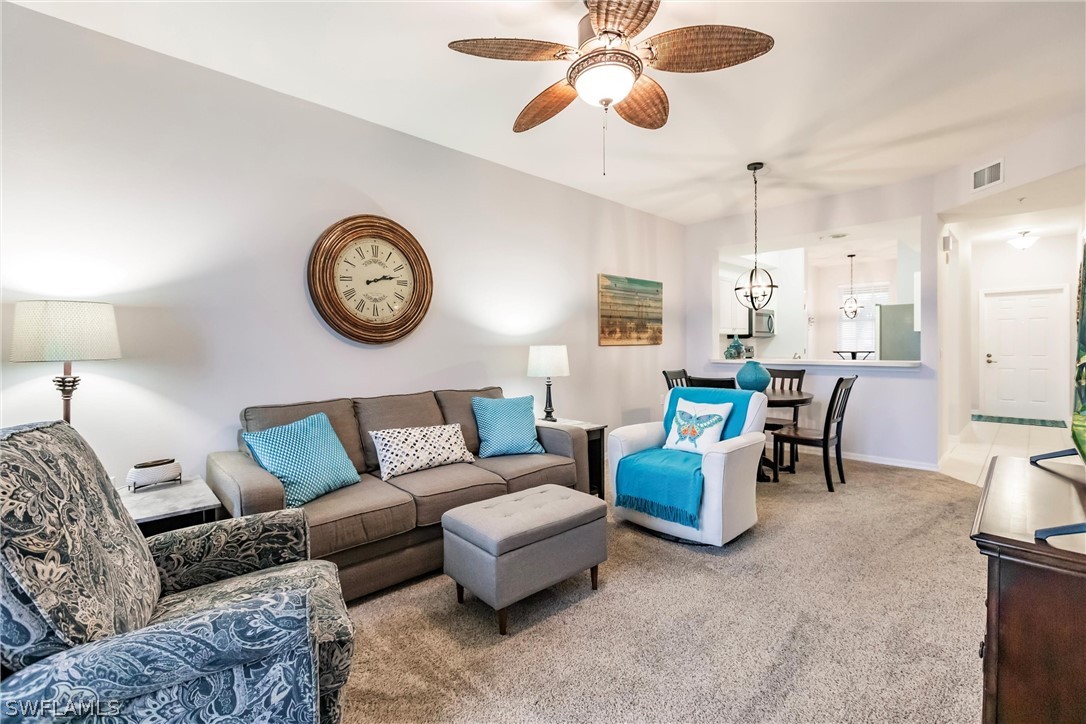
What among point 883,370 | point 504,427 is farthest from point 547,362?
point 883,370

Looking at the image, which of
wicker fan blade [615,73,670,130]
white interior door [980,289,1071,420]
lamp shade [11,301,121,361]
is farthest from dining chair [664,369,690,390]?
white interior door [980,289,1071,420]

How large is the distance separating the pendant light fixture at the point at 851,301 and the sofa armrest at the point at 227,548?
9124mm

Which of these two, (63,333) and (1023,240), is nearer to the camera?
(63,333)

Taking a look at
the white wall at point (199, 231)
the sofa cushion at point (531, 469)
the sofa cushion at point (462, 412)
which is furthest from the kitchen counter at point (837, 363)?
the sofa cushion at point (462, 412)

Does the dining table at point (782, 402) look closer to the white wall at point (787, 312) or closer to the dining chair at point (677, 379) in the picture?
the dining chair at point (677, 379)

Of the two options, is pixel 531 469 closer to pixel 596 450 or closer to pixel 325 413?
pixel 596 450

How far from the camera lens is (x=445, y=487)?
8.52ft

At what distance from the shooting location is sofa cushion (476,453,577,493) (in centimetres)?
290

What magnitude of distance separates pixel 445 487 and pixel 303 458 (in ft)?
2.37

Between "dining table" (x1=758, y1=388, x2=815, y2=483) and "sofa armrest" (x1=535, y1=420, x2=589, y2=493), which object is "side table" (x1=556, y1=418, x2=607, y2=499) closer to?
"sofa armrest" (x1=535, y1=420, x2=589, y2=493)

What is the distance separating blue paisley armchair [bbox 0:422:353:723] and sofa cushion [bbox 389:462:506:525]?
3.37ft

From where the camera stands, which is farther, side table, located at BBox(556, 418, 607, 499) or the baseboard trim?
the baseboard trim

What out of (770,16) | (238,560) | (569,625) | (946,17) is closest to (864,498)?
(569,625)

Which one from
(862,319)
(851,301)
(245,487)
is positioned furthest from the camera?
(862,319)
